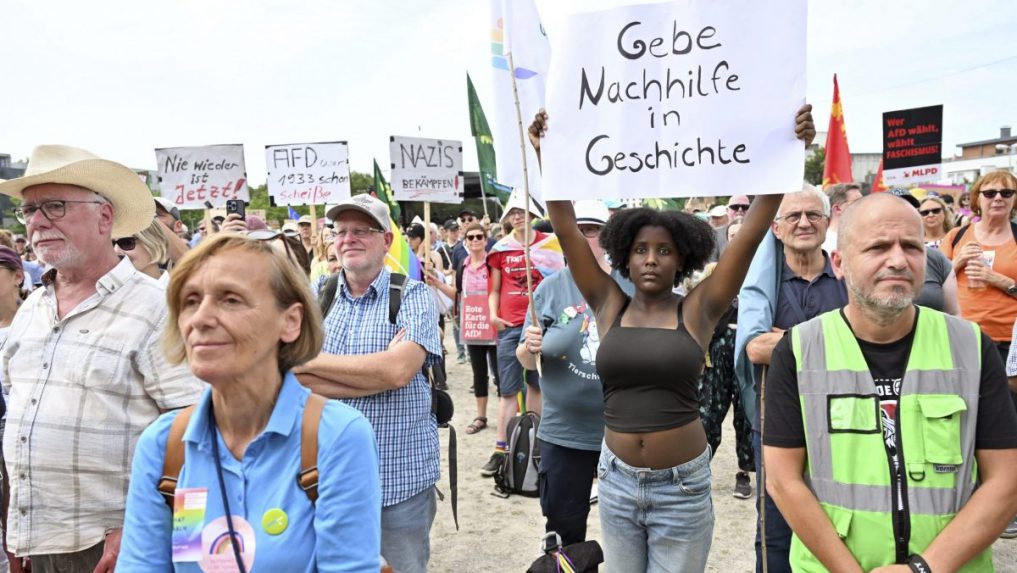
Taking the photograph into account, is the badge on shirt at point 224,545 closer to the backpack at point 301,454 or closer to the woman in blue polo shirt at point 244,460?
the woman in blue polo shirt at point 244,460

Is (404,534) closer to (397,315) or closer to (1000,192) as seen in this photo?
(397,315)

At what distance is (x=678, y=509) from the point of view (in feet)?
8.63

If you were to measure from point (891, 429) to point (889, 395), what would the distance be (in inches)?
3.9

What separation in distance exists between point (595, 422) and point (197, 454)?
2.20 m

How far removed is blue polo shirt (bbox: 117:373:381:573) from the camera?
1.59 meters

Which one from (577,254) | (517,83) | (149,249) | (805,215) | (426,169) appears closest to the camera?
(577,254)

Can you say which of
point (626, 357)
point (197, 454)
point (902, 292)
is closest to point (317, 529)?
point (197, 454)

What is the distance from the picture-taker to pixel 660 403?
105 inches

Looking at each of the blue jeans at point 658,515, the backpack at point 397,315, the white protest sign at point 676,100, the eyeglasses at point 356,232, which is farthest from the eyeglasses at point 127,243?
the blue jeans at point 658,515

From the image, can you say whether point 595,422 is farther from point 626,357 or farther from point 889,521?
point 889,521

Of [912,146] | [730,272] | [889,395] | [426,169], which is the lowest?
[889,395]

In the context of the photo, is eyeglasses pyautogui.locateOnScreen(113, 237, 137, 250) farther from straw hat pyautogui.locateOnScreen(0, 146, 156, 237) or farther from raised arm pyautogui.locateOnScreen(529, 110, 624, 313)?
raised arm pyautogui.locateOnScreen(529, 110, 624, 313)

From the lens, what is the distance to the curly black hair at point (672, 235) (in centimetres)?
299

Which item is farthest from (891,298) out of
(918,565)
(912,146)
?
(912,146)
